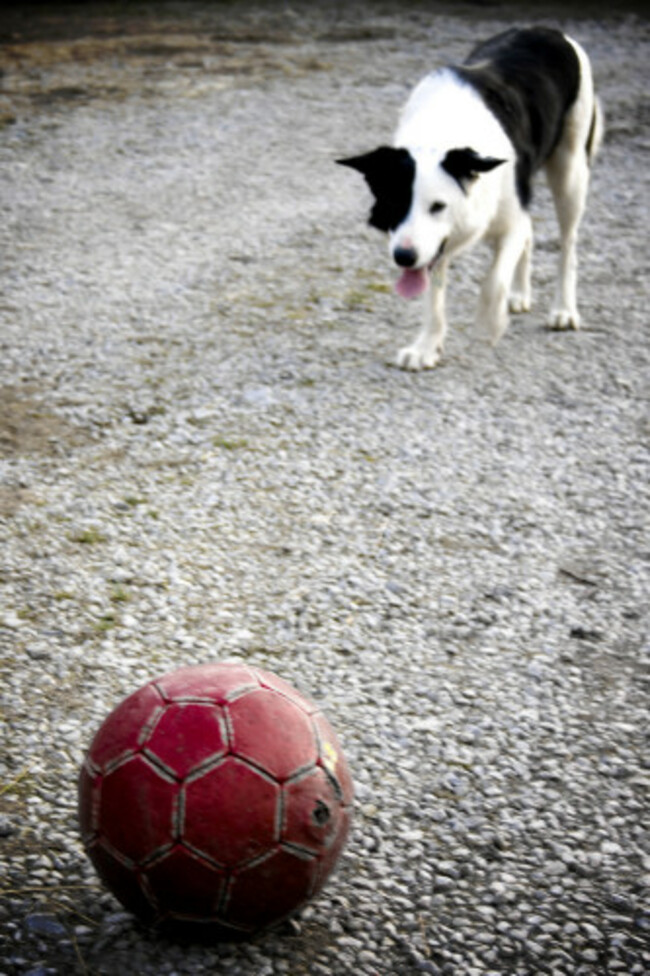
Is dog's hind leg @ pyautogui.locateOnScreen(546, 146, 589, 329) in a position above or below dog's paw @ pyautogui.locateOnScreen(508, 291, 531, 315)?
above

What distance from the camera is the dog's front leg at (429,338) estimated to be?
5172 mm

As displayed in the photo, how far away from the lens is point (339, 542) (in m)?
3.88

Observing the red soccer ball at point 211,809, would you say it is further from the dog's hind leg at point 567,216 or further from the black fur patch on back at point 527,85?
the dog's hind leg at point 567,216

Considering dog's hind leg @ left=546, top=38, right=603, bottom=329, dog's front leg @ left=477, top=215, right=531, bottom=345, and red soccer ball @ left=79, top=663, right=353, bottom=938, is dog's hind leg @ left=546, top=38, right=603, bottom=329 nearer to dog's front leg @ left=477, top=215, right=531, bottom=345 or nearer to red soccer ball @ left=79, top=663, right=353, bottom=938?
dog's front leg @ left=477, top=215, right=531, bottom=345

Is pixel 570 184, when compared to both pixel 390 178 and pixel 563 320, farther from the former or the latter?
pixel 390 178

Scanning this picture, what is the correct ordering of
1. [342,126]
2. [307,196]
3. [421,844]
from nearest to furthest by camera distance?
[421,844]
[307,196]
[342,126]

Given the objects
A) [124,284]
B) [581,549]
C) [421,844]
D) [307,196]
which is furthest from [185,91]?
[421,844]

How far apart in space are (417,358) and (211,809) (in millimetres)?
3395

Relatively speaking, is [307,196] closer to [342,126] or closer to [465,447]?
[342,126]

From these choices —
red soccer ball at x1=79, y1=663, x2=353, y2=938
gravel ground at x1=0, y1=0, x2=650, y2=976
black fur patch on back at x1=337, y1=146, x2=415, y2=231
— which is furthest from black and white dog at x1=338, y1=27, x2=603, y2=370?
red soccer ball at x1=79, y1=663, x2=353, y2=938

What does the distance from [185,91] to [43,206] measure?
3122 millimetres

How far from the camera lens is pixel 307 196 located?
7465mm

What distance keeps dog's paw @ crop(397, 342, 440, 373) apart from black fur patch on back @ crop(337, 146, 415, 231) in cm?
65

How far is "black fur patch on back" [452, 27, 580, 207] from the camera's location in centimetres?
511
